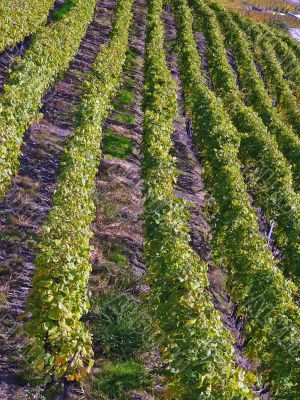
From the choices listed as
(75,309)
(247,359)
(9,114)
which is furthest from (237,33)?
(75,309)

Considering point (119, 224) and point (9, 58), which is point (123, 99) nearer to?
point (9, 58)

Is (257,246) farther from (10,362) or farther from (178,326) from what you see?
(10,362)

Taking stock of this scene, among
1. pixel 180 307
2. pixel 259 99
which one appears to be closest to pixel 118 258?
pixel 180 307

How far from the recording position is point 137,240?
13203 millimetres

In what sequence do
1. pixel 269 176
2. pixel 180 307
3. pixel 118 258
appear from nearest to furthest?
pixel 180 307
pixel 118 258
pixel 269 176

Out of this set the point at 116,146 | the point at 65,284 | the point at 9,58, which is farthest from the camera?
the point at 9,58

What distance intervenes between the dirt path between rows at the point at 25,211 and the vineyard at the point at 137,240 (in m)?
0.04

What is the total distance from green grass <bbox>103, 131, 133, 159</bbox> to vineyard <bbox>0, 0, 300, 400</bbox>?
0.25 ft

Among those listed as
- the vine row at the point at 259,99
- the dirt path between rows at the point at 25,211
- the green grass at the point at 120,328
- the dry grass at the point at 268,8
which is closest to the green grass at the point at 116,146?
the dirt path between rows at the point at 25,211

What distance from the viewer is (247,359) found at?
1089cm

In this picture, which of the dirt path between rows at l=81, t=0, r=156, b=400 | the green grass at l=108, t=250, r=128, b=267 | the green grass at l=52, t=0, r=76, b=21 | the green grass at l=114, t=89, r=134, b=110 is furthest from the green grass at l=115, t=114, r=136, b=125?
the green grass at l=52, t=0, r=76, b=21

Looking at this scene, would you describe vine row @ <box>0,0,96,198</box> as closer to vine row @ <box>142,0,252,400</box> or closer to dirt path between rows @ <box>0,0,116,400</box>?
dirt path between rows @ <box>0,0,116,400</box>

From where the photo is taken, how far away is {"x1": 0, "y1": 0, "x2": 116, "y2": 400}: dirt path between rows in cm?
873

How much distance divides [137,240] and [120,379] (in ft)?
15.7
